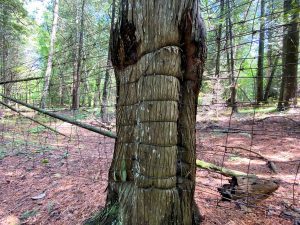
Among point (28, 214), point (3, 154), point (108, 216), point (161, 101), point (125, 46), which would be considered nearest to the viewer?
point (161, 101)

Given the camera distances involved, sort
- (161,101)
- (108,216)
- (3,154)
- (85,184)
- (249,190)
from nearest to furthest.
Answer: (161,101) → (108,216) → (249,190) → (85,184) → (3,154)

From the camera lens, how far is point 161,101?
1480mm

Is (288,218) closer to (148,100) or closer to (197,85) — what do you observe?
(197,85)

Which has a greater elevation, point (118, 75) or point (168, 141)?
point (118, 75)

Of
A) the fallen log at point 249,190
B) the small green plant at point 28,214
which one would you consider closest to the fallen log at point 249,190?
the fallen log at point 249,190

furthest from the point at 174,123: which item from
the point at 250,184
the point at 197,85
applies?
the point at 250,184

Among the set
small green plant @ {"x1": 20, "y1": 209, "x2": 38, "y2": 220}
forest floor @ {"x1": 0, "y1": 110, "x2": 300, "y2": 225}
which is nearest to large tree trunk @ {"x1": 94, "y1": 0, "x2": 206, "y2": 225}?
forest floor @ {"x1": 0, "y1": 110, "x2": 300, "y2": 225}

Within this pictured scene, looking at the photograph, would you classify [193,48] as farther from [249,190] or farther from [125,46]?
[249,190]

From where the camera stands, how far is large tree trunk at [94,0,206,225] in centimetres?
146

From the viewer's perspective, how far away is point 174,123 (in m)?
1.52

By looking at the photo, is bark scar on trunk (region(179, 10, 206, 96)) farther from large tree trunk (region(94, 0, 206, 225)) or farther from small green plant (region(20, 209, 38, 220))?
small green plant (region(20, 209, 38, 220))

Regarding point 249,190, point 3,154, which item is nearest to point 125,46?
point 249,190

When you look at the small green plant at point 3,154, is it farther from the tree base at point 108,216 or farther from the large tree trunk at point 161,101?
the large tree trunk at point 161,101

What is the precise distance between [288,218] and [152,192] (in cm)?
136
